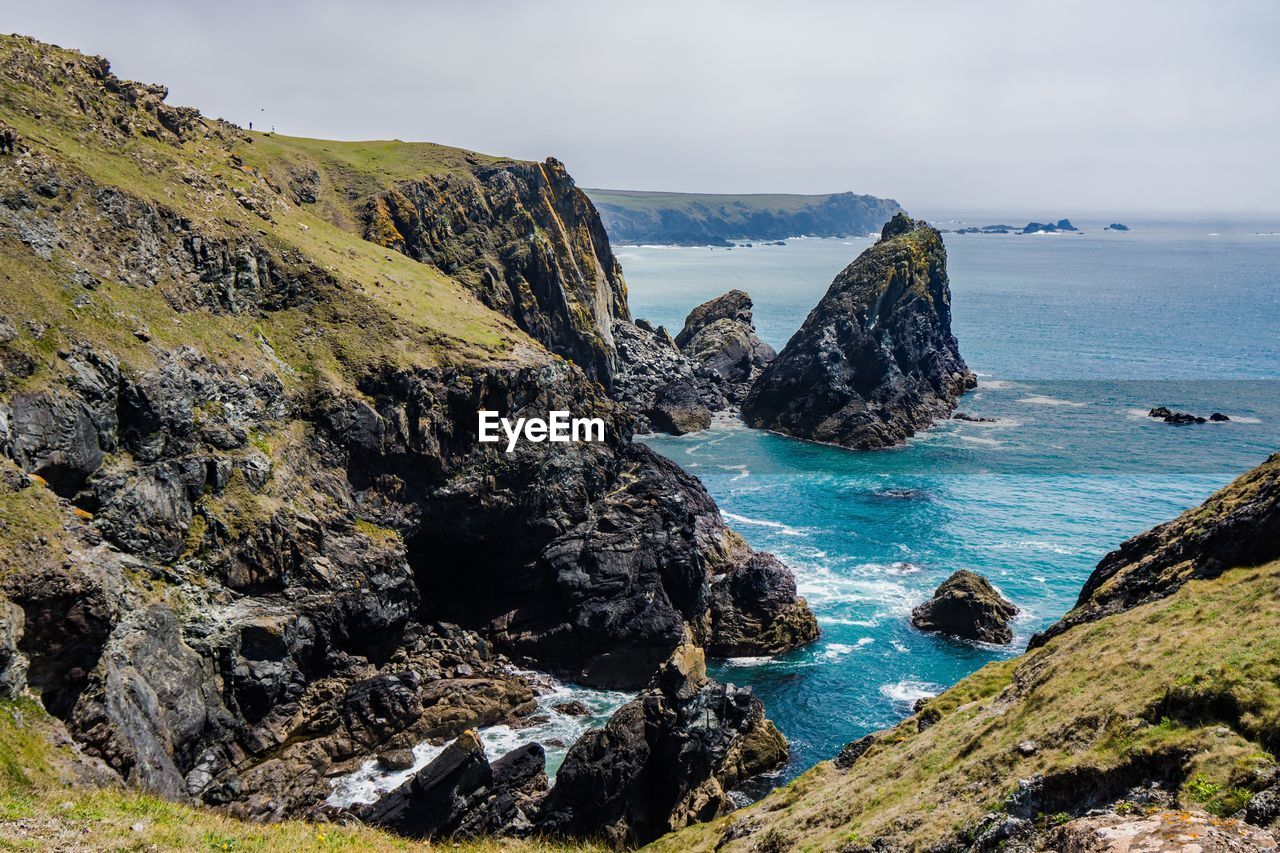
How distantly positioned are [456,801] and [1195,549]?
3180 centimetres

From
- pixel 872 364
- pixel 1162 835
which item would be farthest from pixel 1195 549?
pixel 872 364

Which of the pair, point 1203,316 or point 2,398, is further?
point 1203,316

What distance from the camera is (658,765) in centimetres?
3978

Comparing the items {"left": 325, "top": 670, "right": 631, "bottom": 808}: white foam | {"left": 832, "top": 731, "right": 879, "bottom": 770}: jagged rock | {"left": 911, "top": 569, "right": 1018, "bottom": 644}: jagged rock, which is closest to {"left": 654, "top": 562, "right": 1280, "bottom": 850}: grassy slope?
{"left": 832, "top": 731, "right": 879, "bottom": 770}: jagged rock

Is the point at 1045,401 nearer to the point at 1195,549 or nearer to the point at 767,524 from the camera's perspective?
the point at 767,524

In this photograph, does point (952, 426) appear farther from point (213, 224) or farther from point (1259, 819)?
point (1259, 819)

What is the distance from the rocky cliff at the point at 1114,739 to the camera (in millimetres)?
17484

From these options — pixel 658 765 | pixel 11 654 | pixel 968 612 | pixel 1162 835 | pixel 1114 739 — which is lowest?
pixel 658 765

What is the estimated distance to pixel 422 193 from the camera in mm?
103750

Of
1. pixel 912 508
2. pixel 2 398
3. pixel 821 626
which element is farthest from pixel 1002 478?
pixel 2 398

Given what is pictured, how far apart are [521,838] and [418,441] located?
33.3 m

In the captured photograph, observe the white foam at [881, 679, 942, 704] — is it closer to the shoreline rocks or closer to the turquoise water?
the turquoise water

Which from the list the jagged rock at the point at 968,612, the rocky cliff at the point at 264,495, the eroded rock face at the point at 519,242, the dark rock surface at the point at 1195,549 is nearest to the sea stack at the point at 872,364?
the eroded rock face at the point at 519,242

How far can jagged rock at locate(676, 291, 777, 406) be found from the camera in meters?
139
